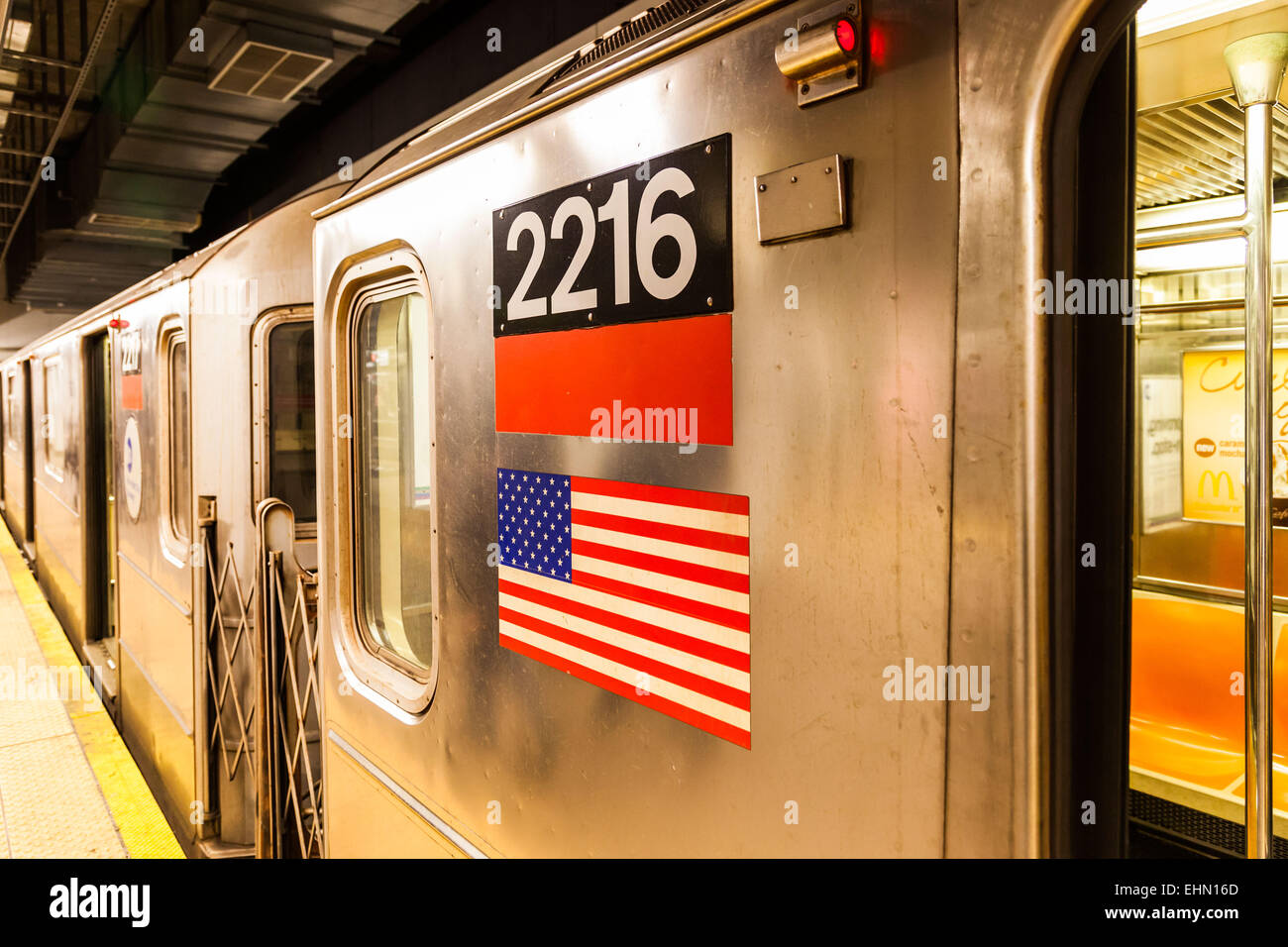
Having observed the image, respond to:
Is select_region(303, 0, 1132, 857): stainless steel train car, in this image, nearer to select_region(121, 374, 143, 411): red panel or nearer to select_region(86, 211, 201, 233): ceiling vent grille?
select_region(121, 374, 143, 411): red panel

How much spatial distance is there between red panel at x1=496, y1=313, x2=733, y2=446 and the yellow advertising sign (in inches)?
142

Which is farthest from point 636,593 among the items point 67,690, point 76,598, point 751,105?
point 76,598

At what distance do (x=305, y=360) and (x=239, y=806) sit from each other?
7.29 feet

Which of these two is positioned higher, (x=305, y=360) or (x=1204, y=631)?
(x=305, y=360)

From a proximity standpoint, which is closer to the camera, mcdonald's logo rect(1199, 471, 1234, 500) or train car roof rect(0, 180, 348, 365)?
train car roof rect(0, 180, 348, 365)

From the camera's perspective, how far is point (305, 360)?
3.75 m

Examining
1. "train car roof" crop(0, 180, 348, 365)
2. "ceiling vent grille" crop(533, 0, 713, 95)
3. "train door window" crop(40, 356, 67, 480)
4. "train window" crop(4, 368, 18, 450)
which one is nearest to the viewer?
"ceiling vent grille" crop(533, 0, 713, 95)

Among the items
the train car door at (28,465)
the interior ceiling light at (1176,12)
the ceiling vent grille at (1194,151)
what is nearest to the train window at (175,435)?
the interior ceiling light at (1176,12)

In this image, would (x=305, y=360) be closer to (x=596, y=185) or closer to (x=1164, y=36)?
(x=596, y=185)

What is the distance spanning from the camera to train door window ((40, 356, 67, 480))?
8.50 metres

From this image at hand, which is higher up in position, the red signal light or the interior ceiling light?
the interior ceiling light

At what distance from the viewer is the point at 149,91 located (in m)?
5.10

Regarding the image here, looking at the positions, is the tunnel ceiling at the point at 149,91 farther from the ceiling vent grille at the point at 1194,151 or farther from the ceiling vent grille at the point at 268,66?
the ceiling vent grille at the point at 1194,151

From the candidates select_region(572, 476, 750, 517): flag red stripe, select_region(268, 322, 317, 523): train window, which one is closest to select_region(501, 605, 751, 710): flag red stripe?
select_region(572, 476, 750, 517): flag red stripe
